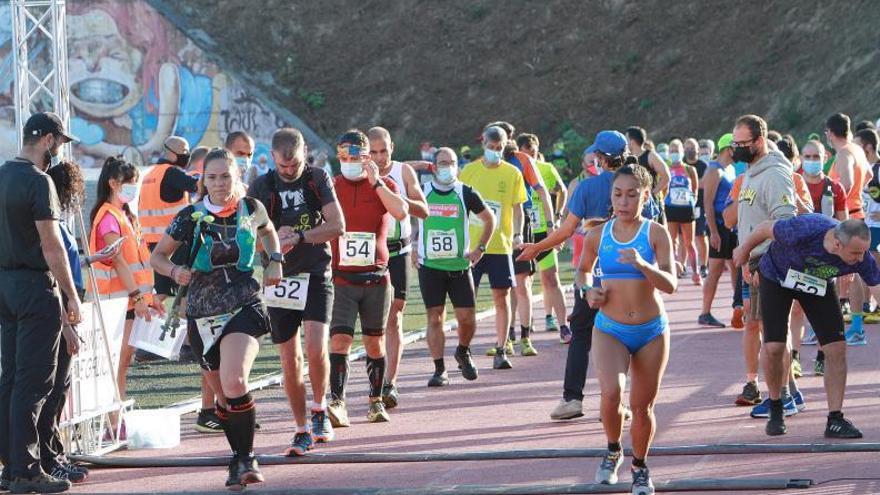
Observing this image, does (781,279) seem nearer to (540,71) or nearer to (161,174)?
(161,174)

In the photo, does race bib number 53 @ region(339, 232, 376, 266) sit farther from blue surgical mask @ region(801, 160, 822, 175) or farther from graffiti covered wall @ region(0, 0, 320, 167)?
graffiti covered wall @ region(0, 0, 320, 167)

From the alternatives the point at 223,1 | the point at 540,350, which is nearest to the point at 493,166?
the point at 540,350

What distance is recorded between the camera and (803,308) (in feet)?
33.3

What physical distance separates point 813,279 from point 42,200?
4.86m

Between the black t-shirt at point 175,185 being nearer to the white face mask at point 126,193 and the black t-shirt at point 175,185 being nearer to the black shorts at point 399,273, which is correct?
the white face mask at point 126,193

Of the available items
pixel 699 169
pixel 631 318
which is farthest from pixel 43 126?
pixel 699 169

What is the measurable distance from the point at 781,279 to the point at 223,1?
45.2 metres

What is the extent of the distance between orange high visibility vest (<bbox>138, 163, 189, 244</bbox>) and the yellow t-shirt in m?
2.81

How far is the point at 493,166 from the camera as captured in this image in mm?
14375

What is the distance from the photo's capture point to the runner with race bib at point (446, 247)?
13109 mm

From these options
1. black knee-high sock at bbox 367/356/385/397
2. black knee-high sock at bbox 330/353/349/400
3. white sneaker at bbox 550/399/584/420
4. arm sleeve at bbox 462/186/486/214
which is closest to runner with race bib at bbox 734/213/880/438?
white sneaker at bbox 550/399/584/420

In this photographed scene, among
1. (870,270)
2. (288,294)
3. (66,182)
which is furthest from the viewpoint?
(288,294)

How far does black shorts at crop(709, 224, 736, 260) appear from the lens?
16828 mm

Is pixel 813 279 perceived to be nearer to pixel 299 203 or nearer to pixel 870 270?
pixel 870 270
